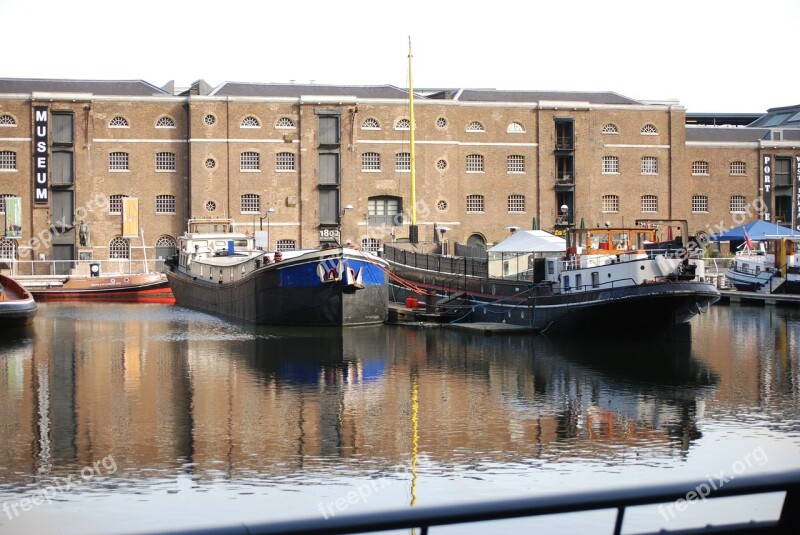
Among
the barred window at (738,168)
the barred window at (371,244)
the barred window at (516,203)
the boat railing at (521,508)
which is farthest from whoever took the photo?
the barred window at (738,168)

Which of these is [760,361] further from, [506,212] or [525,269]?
[506,212]

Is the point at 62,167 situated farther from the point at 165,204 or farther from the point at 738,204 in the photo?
the point at 738,204

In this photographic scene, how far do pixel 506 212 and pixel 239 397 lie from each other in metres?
52.4

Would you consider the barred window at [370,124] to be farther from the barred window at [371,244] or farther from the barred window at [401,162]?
the barred window at [371,244]

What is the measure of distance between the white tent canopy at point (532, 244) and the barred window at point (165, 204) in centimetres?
3317

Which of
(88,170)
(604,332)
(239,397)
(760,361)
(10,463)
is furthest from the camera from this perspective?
(88,170)

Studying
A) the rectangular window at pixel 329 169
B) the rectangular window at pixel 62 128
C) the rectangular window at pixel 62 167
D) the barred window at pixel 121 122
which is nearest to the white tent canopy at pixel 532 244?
the rectangular window at pixel 329 169

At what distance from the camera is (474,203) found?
74.1m

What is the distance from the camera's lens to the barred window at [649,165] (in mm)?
76188

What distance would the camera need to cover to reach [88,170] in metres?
69.5

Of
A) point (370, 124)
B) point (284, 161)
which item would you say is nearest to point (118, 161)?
point (284, 161)

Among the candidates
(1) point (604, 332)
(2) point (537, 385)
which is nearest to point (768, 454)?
(2) point (537, 385)

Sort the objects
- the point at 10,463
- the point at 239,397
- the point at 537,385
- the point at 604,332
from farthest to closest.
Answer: the point at 604,332 < the point at 537,385 < the point at 239,397 < the point at 10,463

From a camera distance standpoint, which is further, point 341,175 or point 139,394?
point 341,175
